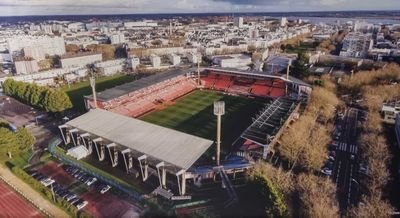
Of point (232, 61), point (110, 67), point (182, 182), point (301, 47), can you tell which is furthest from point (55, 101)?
point (301, 47)

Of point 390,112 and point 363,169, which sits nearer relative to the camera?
point 363,169

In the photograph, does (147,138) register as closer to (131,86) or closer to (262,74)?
(131,86)

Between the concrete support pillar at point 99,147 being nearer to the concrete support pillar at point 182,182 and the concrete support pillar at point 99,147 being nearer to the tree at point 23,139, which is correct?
the tree at point 23,139

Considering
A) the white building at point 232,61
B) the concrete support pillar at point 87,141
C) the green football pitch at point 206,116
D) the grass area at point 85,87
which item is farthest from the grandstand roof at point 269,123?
the white building at point 232,61

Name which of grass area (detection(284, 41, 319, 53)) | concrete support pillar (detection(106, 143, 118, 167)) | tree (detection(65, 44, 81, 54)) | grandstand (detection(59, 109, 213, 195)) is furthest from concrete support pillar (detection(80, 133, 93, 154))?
grass area (detection(284, 41, 319, 53))

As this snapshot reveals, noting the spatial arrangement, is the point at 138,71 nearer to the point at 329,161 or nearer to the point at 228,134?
the point at 228,134

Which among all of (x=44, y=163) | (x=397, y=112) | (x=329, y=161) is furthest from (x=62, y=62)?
(x=397, y=112)
